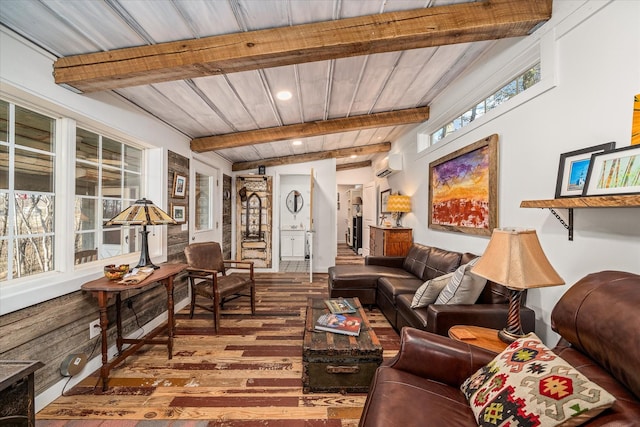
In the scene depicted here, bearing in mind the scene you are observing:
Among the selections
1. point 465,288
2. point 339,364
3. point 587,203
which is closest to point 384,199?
point 465,288

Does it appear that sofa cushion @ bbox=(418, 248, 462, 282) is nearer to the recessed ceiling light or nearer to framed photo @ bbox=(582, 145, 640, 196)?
framed photo @ bbox=(582, 145, 640, 196)

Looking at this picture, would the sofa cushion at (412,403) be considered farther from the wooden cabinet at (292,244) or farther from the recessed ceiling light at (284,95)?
the wooden cabinet at (292,244)

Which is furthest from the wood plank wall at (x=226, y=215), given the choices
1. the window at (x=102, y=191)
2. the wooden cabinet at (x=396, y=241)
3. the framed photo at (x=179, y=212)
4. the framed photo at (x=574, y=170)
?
the framed photo at (x=574, y=170)

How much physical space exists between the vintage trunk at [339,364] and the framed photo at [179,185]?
2388 millimetres

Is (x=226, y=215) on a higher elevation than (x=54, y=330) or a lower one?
higher

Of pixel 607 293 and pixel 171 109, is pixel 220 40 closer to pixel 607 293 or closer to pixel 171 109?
pixel 171 109

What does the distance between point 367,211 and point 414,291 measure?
4608 millimetres

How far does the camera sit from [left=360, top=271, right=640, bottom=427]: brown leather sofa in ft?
2.82

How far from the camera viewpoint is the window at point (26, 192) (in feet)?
5.30

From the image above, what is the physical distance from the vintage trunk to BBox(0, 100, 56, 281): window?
6.24 ft

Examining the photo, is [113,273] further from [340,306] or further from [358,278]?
[358,278]

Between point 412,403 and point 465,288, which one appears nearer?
point 412,403

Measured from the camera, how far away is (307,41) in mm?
1658

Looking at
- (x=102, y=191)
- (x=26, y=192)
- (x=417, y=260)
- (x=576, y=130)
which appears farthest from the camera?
(x=417, y=260)
